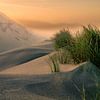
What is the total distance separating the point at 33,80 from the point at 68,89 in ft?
1.41

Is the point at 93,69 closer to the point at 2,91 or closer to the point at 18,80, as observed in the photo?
the point at 18,80

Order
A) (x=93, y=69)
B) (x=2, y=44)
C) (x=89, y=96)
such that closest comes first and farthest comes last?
(x=89, y=96), (x=93, y=69), (x=2, y=44)

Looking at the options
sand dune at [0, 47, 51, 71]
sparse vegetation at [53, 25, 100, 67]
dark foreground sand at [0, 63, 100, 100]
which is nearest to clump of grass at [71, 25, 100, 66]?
sparse vegetation at [53, 25, 100, 67]

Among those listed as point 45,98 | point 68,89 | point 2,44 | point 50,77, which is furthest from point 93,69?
point 2,44

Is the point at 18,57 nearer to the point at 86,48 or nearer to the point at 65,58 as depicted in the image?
the point at 65,58

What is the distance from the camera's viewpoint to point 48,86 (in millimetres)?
3799

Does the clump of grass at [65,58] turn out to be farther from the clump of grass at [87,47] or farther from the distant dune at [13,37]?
the distant dune at [13,37]

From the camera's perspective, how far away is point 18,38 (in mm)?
15328

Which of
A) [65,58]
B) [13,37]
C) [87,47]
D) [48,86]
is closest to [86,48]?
[87,47]

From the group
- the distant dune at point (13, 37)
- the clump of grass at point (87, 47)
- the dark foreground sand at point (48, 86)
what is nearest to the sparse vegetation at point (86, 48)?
the clump of grass at point (87, 47)

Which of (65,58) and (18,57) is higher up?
(65,58)

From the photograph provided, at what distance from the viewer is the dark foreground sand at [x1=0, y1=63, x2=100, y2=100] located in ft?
11.3

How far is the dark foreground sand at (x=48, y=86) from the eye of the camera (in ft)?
11.3

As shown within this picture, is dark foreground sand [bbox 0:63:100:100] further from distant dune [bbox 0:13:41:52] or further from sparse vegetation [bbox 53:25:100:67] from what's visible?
distant dune [bbox 0:13:41:52]
